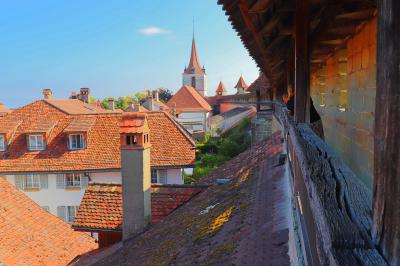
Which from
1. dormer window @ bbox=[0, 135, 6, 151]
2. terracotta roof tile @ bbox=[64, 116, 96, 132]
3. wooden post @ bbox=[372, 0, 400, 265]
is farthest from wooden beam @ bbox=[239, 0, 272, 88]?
dormer window @ bbox=[0, 135, 6, 151]

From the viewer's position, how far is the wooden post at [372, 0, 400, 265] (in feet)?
3.12

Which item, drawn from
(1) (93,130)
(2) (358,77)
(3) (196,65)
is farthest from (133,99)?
(2) (358,77)

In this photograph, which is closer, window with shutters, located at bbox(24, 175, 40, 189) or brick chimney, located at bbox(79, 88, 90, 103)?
window with shutters, located at bbox(24, 175, 40, 189)


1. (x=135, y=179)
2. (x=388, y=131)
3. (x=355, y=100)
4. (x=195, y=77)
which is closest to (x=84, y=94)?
(x=135, y=179)

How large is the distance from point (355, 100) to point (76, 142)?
60.6 ft

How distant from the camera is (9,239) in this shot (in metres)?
10.5

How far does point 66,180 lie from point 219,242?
18084 mm

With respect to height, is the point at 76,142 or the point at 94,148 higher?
the point at 76,142

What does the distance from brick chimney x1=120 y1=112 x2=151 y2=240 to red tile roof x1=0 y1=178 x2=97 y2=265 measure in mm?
2890

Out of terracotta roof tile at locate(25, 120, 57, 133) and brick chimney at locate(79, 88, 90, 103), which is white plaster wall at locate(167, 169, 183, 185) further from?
brick chimney at locate(79, 88, 90, 103)

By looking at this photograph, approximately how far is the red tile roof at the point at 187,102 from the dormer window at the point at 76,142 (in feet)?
→ 133

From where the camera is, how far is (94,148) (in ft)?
69.2

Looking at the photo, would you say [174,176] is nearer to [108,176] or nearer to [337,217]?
[108,176]

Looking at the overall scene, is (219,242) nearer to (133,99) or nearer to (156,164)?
(156,164)
